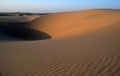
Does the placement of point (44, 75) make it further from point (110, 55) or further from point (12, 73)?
point (110, 55)

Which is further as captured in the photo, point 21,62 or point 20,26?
point 20,26

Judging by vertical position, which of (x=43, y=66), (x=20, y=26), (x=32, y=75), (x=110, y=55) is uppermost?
(x=20, y=26)

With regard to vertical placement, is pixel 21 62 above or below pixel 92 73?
above

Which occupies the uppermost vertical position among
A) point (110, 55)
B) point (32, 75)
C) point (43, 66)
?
point (110, 55)

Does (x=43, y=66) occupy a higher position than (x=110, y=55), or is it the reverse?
(x=110, y=55)

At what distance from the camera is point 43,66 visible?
6031 mm

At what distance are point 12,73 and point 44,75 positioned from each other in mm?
932

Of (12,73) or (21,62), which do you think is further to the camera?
(21,62)

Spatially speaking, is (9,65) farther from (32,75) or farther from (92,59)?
(92,59)

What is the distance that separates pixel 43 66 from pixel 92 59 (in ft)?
4.90

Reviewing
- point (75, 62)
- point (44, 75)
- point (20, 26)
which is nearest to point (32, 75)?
point (44, 75)

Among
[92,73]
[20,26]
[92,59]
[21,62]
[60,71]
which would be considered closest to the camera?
[92,73]

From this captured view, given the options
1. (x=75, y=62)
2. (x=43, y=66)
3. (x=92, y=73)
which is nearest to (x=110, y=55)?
(x=75, y=62)

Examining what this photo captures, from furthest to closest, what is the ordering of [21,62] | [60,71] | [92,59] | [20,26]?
[20,26]
[21,62]
[92,59]
[60,71]
